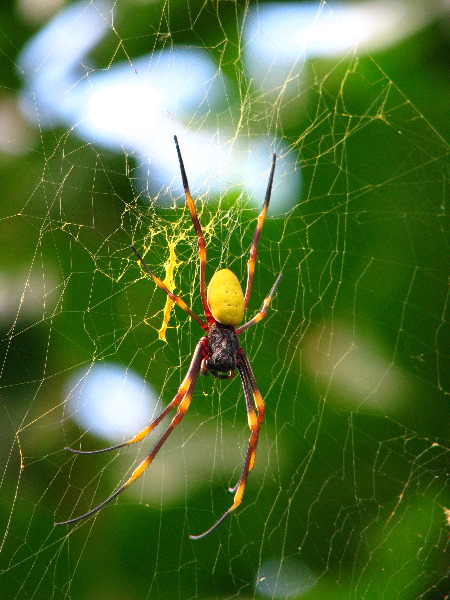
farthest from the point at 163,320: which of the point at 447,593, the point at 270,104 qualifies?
the point at 447,593

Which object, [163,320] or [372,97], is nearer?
[163,320]

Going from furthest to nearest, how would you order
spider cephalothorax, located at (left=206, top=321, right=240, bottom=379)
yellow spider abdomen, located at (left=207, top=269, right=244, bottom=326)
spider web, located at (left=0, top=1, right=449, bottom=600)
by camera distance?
spider web, located at (left=0, top=1, right=449, bottom=600) → spider cephalothorax, located at (left=206, top=321, right=240, bottom=379) → yellow spider abdomen, located at (left=207, top=269, right=244, bottom=326)

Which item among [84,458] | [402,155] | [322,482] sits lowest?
[322,482]

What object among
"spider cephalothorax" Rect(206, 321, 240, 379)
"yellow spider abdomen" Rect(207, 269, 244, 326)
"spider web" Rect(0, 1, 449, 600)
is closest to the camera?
"yellow spider abdomen" Rect(207, 269, 244, 326)

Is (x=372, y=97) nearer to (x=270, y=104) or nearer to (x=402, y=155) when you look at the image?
(x=402, y=155)

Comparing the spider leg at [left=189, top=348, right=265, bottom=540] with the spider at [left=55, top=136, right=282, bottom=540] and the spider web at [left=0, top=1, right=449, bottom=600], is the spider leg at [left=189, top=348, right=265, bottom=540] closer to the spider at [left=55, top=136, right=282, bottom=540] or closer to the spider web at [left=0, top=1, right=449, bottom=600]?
the spider at [left=55, top=136, right=282, bottom=540]

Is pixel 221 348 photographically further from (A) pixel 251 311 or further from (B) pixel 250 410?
(A) pixel 251 311

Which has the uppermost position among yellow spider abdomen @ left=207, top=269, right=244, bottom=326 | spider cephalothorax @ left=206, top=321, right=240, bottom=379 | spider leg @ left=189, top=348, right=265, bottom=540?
yellow spider abdomen @ left=207, top=269, right=244, bottom=326

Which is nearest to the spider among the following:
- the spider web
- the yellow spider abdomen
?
the yellow spider abdomen
